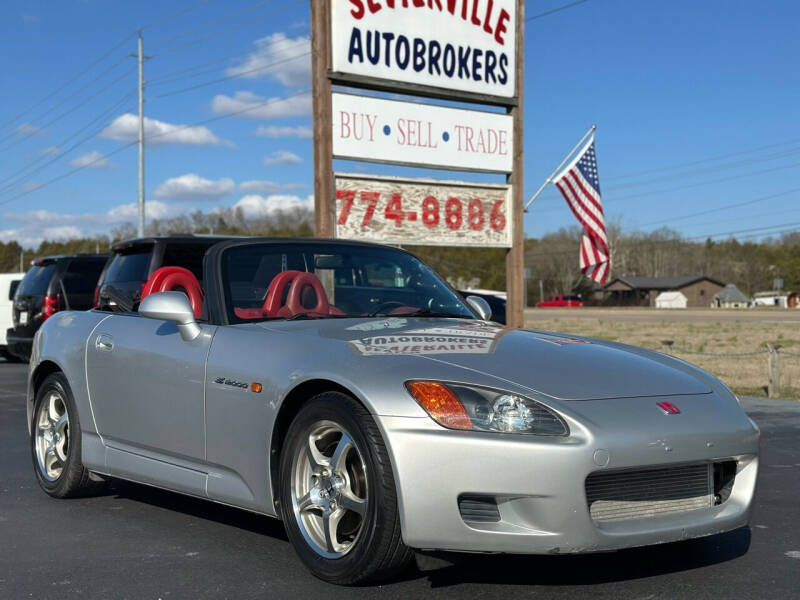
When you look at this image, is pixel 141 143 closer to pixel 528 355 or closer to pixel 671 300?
pixel 528 355

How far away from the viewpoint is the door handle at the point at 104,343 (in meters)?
5.57

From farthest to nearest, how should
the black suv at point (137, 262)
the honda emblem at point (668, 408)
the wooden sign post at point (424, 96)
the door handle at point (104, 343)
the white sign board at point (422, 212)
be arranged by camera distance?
the white sign board at point (422, 212), the wooden sign post at point (424, 96), the black suv at point (137, 262), the door handle at point (104, 343), the honda emblem at point (668, 408)

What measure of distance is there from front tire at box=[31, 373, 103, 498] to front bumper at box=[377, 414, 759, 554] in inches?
113

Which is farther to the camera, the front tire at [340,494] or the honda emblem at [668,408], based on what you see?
the honda emblem at [668,408]

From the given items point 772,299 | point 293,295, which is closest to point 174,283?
point 293,295

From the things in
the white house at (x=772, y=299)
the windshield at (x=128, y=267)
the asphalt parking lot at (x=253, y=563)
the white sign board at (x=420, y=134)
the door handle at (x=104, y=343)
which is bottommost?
the white house at (x=772, y=299)

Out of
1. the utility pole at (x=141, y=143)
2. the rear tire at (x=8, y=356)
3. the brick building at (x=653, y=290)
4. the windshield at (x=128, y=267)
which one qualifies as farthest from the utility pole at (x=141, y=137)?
the brick building at (x=653, y=290)

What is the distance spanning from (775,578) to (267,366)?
236cm

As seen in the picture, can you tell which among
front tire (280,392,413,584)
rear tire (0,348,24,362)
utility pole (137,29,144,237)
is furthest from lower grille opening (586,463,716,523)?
utility pole (137,29,144,237)

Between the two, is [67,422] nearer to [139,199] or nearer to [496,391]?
[496,391]

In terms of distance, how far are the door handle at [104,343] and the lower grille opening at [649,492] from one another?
298cm

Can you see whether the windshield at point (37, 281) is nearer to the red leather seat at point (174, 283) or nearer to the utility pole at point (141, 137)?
the red leather seat at point (174, 283)

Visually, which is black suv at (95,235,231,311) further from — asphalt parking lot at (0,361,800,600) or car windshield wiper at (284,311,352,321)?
car windshield wiper at (284,311,352,321)

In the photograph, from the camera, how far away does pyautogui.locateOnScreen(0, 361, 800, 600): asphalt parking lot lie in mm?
4000
